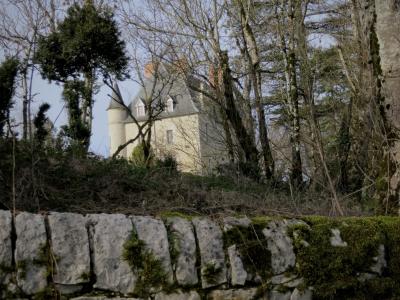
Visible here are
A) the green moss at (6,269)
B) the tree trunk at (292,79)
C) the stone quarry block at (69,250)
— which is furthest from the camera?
the tree trunk at (292,79)

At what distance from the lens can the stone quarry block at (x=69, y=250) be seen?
312 centimetres

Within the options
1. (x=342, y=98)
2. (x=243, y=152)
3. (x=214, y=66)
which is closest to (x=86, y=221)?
(x=243, y=152)

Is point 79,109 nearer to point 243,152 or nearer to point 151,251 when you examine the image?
point 243,152

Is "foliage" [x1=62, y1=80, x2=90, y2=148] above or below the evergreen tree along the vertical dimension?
below

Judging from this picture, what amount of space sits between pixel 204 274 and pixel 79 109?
7.51 metres

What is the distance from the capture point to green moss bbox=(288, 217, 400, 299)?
381cm

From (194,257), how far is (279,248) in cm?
68

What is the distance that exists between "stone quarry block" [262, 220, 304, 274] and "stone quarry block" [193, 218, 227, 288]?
15.5 inches

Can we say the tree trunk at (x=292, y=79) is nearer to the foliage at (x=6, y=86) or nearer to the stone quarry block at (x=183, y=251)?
the foliage at (x=6, y=86)

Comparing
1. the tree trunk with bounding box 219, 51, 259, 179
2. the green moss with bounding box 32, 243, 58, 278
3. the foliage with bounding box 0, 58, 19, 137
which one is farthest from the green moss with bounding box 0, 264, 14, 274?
the tree trunk with bounding box 219, 51, 259, 179

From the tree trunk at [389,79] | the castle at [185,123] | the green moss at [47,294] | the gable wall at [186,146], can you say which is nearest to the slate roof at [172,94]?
the castle at [185,123]

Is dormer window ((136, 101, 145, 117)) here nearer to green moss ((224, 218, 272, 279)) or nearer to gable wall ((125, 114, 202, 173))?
gable wall ((125, 114, 202, 173))

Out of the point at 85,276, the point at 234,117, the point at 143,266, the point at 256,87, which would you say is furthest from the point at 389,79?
the point at 256,87

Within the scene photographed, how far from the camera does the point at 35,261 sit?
307cm
